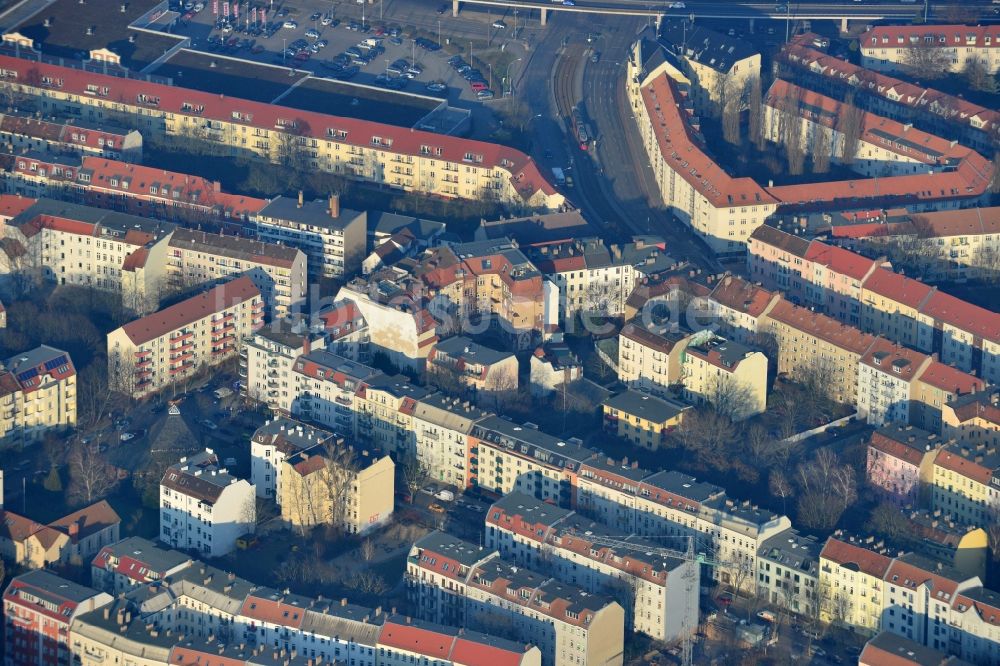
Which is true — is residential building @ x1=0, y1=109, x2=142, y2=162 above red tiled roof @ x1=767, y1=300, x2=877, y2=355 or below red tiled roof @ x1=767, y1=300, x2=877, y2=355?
above

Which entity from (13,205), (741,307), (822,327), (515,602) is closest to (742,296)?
(741,307)

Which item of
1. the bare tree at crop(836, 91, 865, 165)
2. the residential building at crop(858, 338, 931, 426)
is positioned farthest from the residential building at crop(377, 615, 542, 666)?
the bare tree at crop(836, 91, 865, 165)

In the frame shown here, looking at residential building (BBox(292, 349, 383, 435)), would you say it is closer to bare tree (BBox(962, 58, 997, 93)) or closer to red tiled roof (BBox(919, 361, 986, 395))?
red tiled roof (BBox(919, 361, 986, 395))

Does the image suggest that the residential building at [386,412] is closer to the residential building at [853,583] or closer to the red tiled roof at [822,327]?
the red tiled roof at [822,327]

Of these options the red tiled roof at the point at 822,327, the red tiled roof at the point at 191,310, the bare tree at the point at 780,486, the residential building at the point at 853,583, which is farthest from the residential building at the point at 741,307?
the red tiled roof at the point at 191,310

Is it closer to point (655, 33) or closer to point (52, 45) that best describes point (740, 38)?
point (655, 33)

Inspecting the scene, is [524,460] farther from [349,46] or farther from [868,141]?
[349,46]
